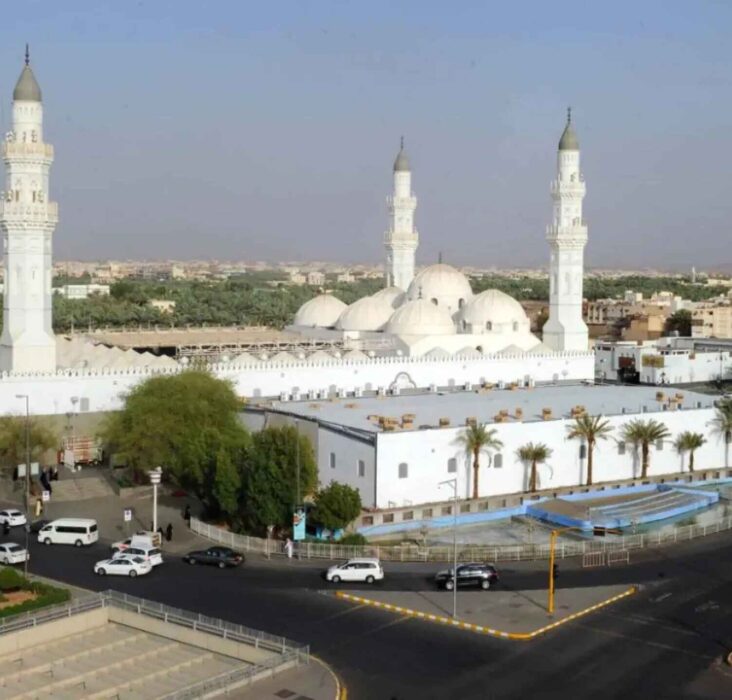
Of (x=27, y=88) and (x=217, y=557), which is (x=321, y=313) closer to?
(x=27, y=88)

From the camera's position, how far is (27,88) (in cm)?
3731

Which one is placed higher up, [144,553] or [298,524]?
[298,524]

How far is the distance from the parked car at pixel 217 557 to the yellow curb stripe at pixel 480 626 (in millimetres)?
3324

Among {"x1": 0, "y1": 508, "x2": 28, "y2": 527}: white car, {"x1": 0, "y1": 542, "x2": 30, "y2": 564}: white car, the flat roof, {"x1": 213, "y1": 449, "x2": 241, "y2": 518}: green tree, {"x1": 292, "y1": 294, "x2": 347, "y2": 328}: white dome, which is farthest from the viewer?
{"x1": 292, "y1": 294, "x2": 347, "y2": 328}: white dome

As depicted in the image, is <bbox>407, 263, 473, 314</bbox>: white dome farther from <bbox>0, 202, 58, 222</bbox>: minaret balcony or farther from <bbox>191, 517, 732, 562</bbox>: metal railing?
<bbox>191, 517, 732, 562</bbox>: metal railing

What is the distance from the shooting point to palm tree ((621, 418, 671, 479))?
108ft

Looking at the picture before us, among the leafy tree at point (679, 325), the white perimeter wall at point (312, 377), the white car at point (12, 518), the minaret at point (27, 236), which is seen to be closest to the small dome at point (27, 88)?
the minaret at point (27, 236)

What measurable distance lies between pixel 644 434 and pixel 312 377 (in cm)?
1483

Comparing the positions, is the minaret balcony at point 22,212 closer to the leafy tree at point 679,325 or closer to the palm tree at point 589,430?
the palm tree at point 589,430

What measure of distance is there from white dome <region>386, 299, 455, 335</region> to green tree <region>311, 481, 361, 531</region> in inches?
859

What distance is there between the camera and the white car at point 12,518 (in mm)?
28234

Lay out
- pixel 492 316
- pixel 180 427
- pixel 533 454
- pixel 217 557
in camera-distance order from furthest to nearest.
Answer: pixel 492 316 → pixel 180 427 → pixel 533 454 → pixel 217 557

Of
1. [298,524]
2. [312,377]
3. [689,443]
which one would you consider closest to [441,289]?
[312,377]

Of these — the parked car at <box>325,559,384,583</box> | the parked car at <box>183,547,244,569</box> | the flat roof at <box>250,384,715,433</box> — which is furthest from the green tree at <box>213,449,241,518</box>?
the parked car at <box>325,559,384,583</box>
